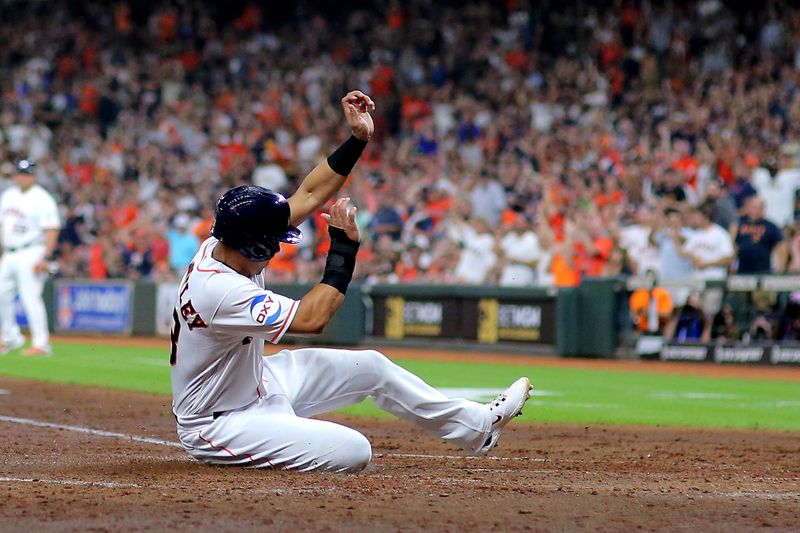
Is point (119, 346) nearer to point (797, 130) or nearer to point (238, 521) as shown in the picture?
point (797, 130)

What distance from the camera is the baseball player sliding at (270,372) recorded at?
564 centimetres

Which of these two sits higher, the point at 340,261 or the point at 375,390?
the point at 340,261

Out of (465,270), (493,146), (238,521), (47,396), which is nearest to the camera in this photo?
(238,521)

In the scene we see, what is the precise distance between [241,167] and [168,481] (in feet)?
61.1

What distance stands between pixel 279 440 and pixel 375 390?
627 mm

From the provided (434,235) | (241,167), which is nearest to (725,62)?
(434,235)

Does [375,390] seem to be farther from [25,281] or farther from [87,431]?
[25,281]

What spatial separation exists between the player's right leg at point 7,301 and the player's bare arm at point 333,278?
400 inches

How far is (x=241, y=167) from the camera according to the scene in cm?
2402

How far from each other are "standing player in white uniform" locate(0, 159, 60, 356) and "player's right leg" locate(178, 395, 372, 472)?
923 centimetres

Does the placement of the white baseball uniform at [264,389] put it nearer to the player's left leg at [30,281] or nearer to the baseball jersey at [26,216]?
the baseball jersey at [26,216]

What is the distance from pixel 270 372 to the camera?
20.6 feet

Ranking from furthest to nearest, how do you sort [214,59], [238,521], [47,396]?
[214,59] < [47,396] < [238,521]

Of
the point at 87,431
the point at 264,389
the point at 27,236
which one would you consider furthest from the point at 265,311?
the point at 27,236
